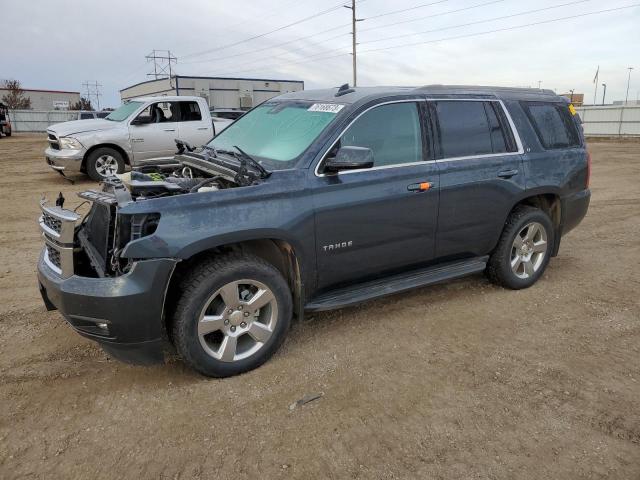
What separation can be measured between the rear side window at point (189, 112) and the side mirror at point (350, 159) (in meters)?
8.87

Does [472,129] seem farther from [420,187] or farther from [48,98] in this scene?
[48,98]

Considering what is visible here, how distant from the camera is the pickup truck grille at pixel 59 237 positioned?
3.06 meters

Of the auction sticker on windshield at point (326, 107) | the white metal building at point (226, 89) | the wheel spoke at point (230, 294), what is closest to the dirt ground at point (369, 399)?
the wheel spoke at point (230, 294)

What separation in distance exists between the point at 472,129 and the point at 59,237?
11.0 feet

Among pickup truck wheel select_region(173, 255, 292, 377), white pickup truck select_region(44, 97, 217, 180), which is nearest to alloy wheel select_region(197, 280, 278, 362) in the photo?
pickup truck wheel select_region(173, 255, 292, 377)

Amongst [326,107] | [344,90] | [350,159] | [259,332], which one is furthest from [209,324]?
[344,90]

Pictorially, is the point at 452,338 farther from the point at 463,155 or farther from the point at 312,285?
the point at 463,155

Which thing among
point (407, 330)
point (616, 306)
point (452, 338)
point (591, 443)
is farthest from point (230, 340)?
point (616, 306)

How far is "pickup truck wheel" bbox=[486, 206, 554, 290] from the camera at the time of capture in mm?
4660

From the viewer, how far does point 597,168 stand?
14789mm

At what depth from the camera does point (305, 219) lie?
343 centimetres

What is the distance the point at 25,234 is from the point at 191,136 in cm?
526

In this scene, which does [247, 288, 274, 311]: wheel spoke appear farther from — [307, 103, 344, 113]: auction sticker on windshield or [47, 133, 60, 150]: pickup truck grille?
[47, 133, 60, 150]: pickup truck grille

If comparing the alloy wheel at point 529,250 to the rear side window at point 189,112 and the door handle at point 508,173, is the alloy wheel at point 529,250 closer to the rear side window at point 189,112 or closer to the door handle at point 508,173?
the door handle at point 508,173
